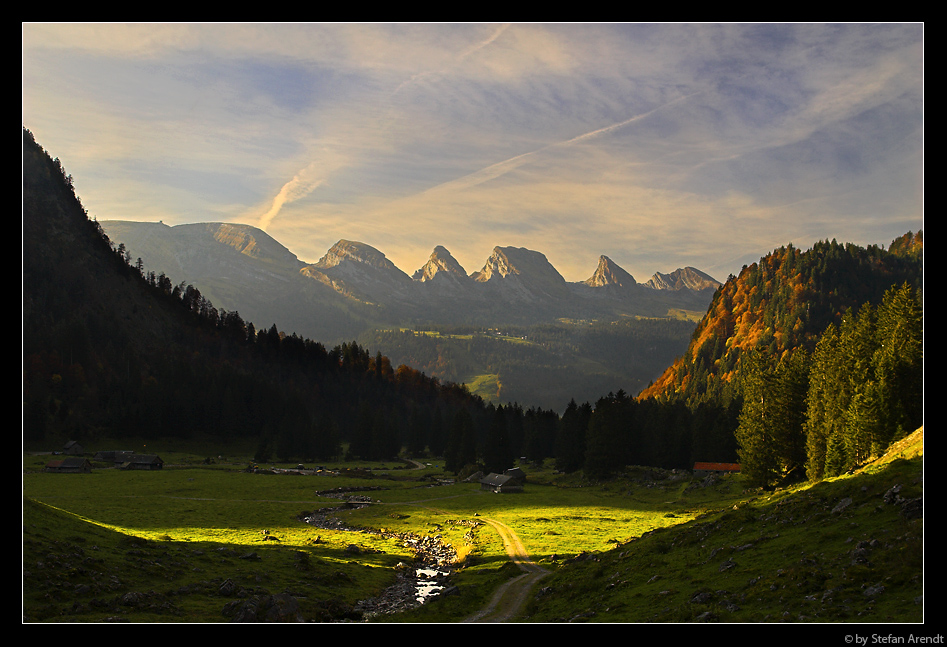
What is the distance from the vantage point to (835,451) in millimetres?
63031

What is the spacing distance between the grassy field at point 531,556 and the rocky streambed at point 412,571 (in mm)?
1147

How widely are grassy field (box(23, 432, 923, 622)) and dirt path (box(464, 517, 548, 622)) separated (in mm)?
1084

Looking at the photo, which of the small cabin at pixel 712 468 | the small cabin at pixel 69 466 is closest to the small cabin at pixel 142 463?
the small cabin at pixel 69 466

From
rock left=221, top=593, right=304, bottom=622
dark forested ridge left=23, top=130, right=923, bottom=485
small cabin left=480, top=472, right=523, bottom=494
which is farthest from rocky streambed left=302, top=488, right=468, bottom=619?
dark forested ridge left=23, top=130, right=923, bottom=485

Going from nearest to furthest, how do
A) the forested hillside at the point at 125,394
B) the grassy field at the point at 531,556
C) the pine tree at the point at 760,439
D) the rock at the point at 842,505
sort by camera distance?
the grassy field at the point at 531,556 < the rock at the point at 842,505 < the pine tree at the point at 760,439 < the forested hillside at the point at 125,394

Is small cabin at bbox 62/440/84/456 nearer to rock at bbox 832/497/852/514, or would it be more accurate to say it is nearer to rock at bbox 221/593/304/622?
rock at bbox 221/593/304/622

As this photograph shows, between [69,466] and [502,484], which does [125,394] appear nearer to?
[69,466]

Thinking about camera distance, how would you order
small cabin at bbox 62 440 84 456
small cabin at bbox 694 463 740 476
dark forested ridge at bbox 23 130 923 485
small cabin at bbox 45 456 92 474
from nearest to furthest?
dark forested ridge at bbox 23 130 923 485 < small cabin at bbox 694 463 740 476 < small cabin at bbox 45 456 92 474 < small cabin at bbox 62 440 84 456

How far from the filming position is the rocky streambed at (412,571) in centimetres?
3916

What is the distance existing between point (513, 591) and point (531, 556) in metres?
13.3

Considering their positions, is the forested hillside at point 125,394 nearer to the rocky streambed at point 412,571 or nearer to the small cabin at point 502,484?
the small cabin at point 502,484

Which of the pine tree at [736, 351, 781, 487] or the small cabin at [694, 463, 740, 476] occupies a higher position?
the pine tree at [736, 351, 781, 487]

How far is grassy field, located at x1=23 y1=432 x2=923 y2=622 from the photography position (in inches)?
1024
